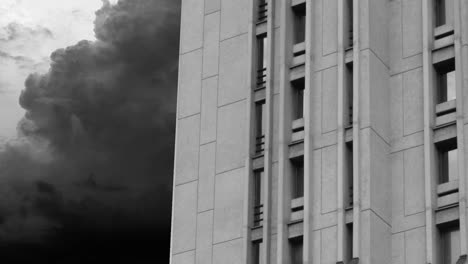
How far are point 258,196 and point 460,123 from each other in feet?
32.0

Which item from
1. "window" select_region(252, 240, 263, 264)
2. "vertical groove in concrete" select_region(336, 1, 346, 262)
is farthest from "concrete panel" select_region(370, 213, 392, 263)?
"window" select_region(252, 240, 263, 264)

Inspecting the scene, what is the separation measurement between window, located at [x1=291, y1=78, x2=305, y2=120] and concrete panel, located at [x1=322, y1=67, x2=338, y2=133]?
1.57 meters

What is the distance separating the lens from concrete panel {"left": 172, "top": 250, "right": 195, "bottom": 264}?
3091 inches

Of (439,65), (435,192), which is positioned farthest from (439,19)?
(435,192)

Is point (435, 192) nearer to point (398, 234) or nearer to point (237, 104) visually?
point (398, 234)

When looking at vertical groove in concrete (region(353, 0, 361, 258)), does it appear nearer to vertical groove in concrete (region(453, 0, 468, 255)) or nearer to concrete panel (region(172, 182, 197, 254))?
vertical groove in concrete (region(453, 0, 468, 255))

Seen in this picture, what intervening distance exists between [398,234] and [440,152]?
3748mm

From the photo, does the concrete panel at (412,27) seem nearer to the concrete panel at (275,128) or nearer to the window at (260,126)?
the concrete panel at (275,128)

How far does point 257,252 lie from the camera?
76688 mm

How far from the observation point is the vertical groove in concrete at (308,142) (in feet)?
243

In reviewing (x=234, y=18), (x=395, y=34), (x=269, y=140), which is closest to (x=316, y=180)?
(x=269, y=140)

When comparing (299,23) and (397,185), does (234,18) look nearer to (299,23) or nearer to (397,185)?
(299,23)

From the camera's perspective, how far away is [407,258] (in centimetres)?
7231

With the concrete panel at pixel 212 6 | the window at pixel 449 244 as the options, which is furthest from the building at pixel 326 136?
the concrete panel at pixel 212 6
